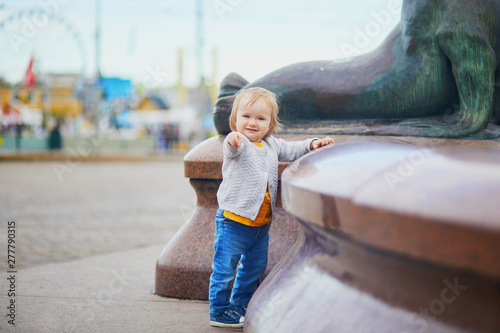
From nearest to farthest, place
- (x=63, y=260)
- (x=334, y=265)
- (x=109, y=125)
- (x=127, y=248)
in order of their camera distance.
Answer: (x=334, y=265), (x=63, y=260), (x=127, y=248), (x=109, y=125)

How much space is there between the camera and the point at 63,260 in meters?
4.61

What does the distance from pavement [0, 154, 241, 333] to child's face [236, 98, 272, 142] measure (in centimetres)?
94

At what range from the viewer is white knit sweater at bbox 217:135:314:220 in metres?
2.40

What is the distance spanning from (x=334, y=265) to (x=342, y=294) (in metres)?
0.11

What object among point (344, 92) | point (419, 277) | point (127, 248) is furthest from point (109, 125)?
point (419, 277)

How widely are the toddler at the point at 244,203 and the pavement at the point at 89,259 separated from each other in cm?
18

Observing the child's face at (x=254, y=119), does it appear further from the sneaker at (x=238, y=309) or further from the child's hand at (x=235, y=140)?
the sneaker at (x=238, y=309)

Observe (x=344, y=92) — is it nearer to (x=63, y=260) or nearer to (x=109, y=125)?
(x=63, y=260)

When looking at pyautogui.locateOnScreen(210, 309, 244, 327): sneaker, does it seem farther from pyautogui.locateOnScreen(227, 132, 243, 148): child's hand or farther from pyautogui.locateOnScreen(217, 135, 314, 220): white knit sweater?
pyautogui.locateOnScreen(227, 132, 243, 148): child's hand

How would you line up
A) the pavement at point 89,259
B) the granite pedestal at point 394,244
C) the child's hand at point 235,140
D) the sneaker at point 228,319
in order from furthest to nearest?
the pavement at point 89,259 → the sneaker at point 228,319 → the child's hand at point 235,140 → the granite pedestal at point 394,244

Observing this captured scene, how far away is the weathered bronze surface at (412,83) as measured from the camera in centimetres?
313

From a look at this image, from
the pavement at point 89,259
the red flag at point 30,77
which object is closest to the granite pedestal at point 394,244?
the pavement at point 89,259

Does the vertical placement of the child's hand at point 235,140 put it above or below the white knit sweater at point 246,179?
above

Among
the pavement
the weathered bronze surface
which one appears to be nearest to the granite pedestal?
the pavement
